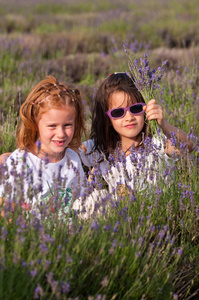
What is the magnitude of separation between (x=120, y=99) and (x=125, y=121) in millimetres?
194

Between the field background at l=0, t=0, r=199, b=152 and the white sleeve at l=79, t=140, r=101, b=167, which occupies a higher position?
the field background at l=0, t=0, r=199, b=152

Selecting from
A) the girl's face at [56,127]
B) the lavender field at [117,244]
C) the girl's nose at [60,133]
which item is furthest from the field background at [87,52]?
the girl's nose at [60,133]

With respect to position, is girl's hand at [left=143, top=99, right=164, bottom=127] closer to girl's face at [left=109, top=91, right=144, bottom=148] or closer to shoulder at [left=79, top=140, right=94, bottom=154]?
girl's face at [left=109, top=91, right=144, bottom=148]

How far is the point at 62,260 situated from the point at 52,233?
22 cm

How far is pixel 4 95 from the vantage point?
4949 millimetres

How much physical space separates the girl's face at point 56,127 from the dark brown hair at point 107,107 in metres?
0.56

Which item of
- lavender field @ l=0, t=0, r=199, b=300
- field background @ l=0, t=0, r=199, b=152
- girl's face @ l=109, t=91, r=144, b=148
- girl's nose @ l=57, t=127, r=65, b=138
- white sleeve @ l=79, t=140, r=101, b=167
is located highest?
field background @ l=0, t=0, r=199, b=152

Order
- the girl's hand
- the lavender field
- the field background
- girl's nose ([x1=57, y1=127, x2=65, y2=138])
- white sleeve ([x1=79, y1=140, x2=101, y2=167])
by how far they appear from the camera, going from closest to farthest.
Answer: the lavender field, girl's nose ([x1=57, y1=127, x2=65, y2=138]), the girl's hand, white sleeve ([x1=79, y1=140, x2=101, y2=167]), the field background

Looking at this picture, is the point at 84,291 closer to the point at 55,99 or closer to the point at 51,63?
the point at 55,99

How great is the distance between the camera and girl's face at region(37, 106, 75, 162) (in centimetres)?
273

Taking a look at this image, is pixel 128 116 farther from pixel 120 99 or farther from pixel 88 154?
pixel 88 154

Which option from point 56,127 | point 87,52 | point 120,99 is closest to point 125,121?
point 120,99

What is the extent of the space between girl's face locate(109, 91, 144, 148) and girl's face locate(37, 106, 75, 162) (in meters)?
0.55

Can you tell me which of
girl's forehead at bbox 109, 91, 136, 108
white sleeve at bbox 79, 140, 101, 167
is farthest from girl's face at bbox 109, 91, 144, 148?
white sleeve at bbox 79, 140, 101, 167
